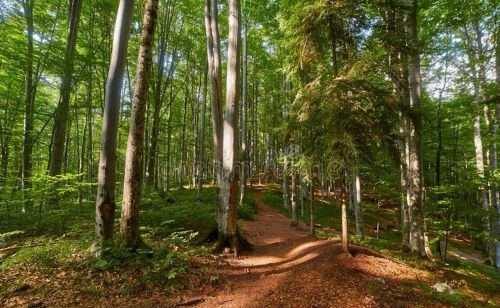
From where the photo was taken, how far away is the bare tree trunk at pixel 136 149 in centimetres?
547

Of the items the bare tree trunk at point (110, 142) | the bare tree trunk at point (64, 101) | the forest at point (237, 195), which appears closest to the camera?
the forest at point (237, 195)

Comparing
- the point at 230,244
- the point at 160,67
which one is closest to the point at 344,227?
the point at 230,244

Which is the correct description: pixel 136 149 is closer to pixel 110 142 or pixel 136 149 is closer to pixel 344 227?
pixel 110 142

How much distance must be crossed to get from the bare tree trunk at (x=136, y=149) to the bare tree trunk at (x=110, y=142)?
10.0 inches

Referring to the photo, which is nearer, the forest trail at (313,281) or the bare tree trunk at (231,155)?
the forest trail at (313,281)

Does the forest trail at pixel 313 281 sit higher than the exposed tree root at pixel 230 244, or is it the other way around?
the exposed tree root at pixel 230 244

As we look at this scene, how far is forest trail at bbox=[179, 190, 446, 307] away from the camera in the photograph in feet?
15.1

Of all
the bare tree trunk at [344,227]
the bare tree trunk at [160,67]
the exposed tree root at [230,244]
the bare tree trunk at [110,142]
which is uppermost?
the bare tree trunk at [160,67]

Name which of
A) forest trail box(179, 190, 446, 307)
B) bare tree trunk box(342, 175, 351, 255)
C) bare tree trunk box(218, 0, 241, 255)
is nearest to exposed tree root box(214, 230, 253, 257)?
bare tree trunk box(218, 0, 241, 255)

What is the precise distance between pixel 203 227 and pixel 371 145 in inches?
213

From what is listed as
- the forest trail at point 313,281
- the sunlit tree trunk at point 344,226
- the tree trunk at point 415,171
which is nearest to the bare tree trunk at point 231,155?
the forest trail at point 313,281

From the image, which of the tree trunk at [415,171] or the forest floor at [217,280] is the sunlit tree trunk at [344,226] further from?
the tree trunk at [415,171]

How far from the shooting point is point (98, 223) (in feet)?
17.5

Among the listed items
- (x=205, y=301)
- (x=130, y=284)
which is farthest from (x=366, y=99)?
(x=130, y=284)
